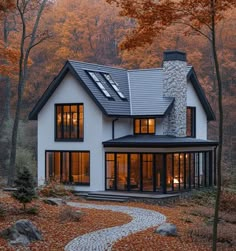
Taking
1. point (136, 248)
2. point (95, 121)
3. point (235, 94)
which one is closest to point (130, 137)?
point (95, 121)

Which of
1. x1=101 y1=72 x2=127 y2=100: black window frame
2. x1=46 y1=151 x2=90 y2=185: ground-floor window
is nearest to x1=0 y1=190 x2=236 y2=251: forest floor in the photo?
x1=46 y1=151 x2=90 y2=185: ground-floor window

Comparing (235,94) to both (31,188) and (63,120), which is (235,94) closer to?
(63,120)

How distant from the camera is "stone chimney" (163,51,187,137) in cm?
2591

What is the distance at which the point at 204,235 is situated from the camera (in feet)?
47.7

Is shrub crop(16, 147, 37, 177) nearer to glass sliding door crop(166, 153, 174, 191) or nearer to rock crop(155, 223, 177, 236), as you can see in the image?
glass sliding door crop(166, 153, 174, 191)

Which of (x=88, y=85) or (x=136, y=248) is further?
(x=88, y=85)

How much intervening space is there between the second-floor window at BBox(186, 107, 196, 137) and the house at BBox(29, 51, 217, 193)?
18 centimetres

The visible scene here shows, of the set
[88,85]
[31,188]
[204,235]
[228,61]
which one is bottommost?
[204,235]

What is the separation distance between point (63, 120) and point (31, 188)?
34.7 ft

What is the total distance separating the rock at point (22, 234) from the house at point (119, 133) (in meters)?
11.5

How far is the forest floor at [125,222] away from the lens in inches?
505

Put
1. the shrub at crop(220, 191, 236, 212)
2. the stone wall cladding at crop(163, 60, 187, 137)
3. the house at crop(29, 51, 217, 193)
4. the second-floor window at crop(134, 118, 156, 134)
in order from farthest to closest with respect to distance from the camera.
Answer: the second-floor window at crop(134, 118, 156, 134), the stone wall cladding at crop(163, 60, 187, 137), the house at crop(29, 51, 217, 193), the shrub at crop(220, 191, 236, 212)

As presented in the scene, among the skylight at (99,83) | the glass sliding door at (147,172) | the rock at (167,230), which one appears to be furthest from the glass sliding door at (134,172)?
the rock at (167,230)

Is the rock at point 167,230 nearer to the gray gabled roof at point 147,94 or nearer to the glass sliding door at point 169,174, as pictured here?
the glass sliding door at point 169,174
